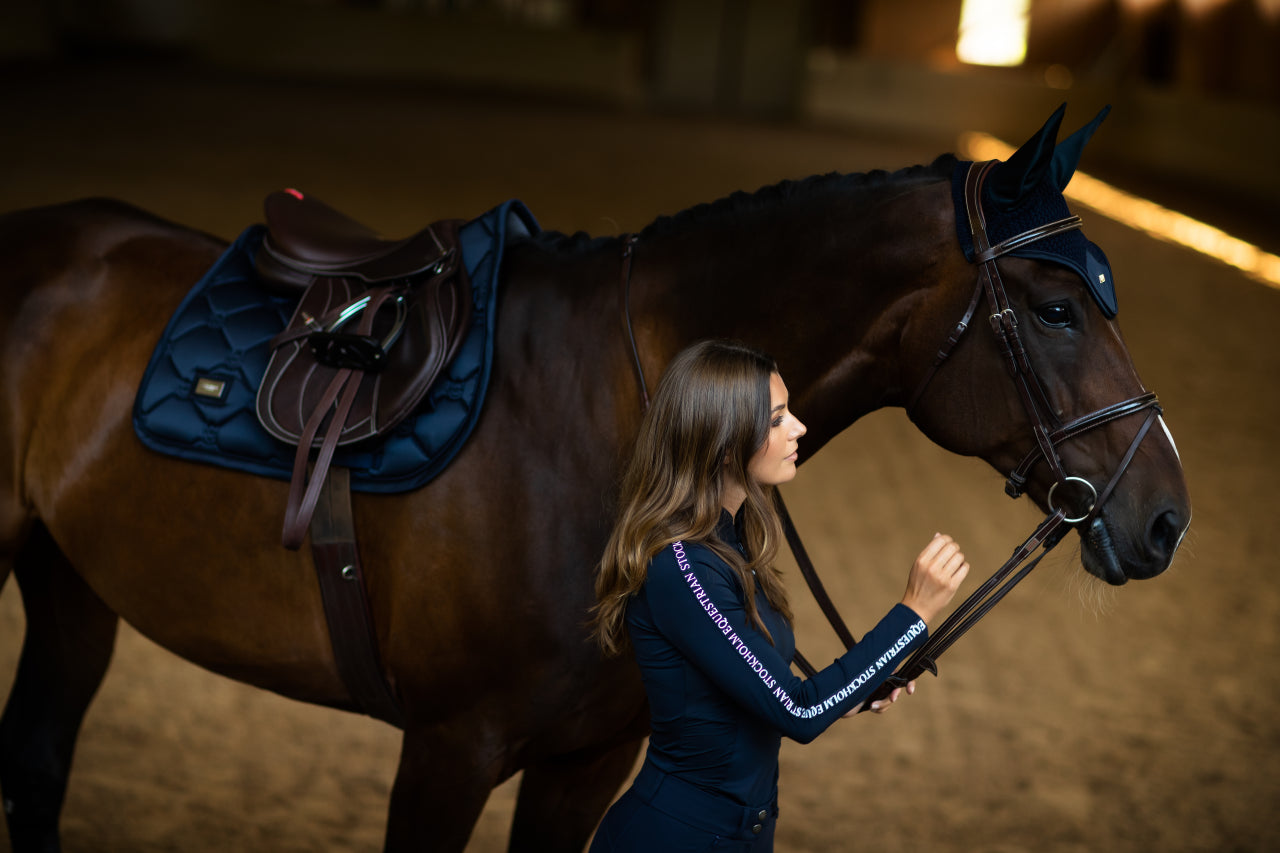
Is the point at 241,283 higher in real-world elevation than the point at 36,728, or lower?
higher

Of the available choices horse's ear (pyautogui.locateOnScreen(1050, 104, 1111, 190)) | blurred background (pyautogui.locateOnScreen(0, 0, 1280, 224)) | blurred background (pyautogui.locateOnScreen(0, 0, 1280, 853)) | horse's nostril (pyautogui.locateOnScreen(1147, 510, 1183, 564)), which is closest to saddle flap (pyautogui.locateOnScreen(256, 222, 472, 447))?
blurred background (pyautogui.locateOnScreen(0, 0, 1280, 853))

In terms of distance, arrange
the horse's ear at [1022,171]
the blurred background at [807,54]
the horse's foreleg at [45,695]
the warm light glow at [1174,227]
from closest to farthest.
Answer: the horse's ear at [1022,171] → the horse's foreleg at [45,695] → the warm light glow at [1174,227] → the blurred background at [807,54]

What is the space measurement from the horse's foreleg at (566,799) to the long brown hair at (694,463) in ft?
2.01

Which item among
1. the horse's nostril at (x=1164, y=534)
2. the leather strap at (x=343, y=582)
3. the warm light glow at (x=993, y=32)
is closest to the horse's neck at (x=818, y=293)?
the horse's nostril at (x=1164, y=534)

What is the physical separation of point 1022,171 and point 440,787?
1.25 metres

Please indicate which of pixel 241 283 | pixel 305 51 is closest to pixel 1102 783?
pixel 241 283

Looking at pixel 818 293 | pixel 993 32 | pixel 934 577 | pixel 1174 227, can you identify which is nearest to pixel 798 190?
pixel 818 293

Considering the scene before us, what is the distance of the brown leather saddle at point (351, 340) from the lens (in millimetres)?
1693

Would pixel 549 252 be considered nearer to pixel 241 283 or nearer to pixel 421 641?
pixel 241 283

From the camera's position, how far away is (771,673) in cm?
128

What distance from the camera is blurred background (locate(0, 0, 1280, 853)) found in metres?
3.13

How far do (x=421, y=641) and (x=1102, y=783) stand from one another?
8.24ft

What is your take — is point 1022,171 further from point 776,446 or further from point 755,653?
point 755,653

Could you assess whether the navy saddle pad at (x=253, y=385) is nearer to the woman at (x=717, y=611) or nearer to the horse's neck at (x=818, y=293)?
the horse's neck at (x=818, y=293)
